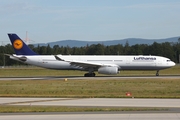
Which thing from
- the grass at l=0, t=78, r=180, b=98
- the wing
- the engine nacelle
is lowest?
the grass at l=0, t=78, r=180, b=98

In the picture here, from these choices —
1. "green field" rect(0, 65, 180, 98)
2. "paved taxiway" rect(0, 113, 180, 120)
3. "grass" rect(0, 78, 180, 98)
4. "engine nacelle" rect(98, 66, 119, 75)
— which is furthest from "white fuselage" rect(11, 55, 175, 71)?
"paved taxiway" rect(0, 113, 180, 120)

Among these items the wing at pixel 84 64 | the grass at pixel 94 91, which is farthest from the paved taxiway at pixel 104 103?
the wing at pixel 84 64

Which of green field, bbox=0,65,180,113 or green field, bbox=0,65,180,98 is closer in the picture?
green field, bbox=0,65,180,113

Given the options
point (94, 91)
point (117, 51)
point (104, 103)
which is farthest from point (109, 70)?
point (117, 51)

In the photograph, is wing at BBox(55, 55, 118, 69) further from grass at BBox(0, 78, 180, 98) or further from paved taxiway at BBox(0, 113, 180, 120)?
paved taxiway at BBox(0, 113, 180, 120)

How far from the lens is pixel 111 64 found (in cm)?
5178

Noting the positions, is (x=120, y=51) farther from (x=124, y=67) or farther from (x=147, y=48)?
(x=124, y=67)

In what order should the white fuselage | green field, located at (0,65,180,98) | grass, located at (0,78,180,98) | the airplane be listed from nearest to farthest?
grass, located at (0,78,180,98), green field, located at (0,65,180,98), the airplane, the white fuselage

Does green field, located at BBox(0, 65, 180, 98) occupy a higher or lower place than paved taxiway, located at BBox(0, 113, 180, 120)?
lower

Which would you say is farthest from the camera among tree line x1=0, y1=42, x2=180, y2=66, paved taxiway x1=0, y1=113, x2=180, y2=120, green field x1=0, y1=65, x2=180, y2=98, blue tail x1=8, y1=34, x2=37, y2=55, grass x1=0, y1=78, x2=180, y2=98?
tree line x1=0, y1=42, x2=180, y2=66

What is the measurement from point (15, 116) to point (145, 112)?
5.67 m

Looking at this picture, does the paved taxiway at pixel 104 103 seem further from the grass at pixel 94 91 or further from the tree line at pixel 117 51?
the tree line at pixel 117 51

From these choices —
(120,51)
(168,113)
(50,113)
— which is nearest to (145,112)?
(168,113)

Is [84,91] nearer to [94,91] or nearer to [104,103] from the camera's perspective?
[94,91]
